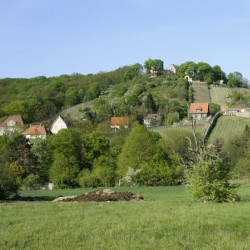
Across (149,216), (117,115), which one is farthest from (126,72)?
(149,216)

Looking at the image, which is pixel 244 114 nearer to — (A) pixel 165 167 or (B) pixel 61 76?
(A) pixel 165 167

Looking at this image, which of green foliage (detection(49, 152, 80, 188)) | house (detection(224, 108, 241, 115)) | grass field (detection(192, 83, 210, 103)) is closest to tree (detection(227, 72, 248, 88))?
grass field (detection(192, 83, 210, 103))

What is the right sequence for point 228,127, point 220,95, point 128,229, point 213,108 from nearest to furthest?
1. point 128,229
2. point 228,127
3. point 213,108
4. point 220,95

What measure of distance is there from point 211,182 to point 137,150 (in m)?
43.6

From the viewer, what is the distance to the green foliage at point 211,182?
937 inches

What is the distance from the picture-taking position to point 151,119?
126250 millimetres

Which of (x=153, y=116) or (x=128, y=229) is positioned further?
(x=153, y=116)

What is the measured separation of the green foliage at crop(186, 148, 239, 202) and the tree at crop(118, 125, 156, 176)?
4142 centimetres

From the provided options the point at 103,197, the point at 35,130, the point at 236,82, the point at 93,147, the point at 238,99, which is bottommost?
the point at 93,147

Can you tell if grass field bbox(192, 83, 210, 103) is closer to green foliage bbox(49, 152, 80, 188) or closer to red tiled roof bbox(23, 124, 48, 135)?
red tiled roof bbox(23, 124, 48, 135)

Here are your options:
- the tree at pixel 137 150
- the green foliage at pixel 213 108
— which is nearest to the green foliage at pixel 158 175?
the tree at pixel 137 150

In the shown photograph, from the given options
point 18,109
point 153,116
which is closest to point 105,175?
point 153,116

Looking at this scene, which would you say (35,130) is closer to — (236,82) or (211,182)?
(211,182)

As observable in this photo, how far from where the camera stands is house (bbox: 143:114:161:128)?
123m
